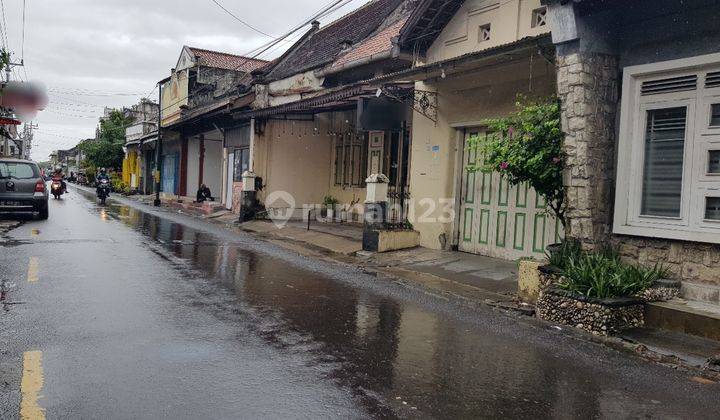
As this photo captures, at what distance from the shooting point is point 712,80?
285 inches

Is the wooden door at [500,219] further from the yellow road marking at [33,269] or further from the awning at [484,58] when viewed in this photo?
the yellow road marking at [33,269]

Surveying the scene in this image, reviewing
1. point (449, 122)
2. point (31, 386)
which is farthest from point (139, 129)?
point (31, 386)

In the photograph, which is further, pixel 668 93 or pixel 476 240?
pixel 476 240

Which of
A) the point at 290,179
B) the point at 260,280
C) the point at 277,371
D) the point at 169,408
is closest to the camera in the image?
the point at 169,408

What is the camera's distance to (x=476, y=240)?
12539mm

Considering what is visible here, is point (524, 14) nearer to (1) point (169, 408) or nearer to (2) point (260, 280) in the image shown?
(2) point (260, 280)

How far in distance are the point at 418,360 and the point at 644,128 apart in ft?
15.5

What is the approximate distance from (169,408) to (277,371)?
106cm

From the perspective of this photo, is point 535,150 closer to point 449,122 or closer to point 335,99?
point 449,122

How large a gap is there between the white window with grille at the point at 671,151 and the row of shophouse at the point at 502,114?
0.02 metres

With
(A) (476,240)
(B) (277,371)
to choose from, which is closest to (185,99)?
(A) (476,240)

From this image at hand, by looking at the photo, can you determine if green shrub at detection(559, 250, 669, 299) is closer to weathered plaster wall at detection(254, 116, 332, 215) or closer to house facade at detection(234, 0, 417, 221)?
house facade at detection(234, 0, 417, 221)

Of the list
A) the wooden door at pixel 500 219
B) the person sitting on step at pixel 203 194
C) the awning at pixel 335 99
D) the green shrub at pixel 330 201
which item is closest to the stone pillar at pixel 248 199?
the awning at pixel 335 99

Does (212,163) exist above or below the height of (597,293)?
above
